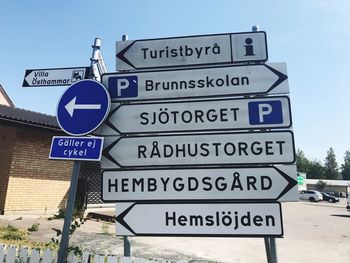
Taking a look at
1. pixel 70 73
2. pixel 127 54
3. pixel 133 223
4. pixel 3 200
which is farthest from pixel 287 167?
pixel 3 200

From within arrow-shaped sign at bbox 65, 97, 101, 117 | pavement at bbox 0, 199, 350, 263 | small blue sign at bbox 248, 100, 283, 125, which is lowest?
pavement at bbox 0, 199, 350, 263

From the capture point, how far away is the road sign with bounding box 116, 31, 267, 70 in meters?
3.76

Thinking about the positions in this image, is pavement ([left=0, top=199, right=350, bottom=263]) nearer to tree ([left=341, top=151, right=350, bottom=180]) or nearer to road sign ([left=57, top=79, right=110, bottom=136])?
road sign ([left=57, top=79, right=110, bottom=136])

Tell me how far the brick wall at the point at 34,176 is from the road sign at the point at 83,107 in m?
9.64

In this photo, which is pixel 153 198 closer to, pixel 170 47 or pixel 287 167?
pixel 287 167

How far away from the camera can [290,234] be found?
46.5 feet

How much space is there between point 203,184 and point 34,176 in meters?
11.2

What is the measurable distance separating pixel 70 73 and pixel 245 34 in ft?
7.64

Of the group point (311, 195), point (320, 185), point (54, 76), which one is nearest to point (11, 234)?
point (54, 76)

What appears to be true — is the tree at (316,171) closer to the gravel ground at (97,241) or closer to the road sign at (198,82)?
the gravel ground at (97,241)


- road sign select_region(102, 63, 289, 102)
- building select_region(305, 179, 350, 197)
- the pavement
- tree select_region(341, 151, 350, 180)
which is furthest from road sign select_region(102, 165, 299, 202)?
tree select_region(341, 151, 350, 180)

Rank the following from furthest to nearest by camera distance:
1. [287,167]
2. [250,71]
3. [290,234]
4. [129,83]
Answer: [290,234] < [129,83] < [250,71] < [287,167]

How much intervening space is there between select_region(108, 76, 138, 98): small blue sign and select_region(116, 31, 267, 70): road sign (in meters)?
0.18

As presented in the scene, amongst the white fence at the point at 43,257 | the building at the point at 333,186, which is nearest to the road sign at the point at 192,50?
the white fence at the point at 43,257
